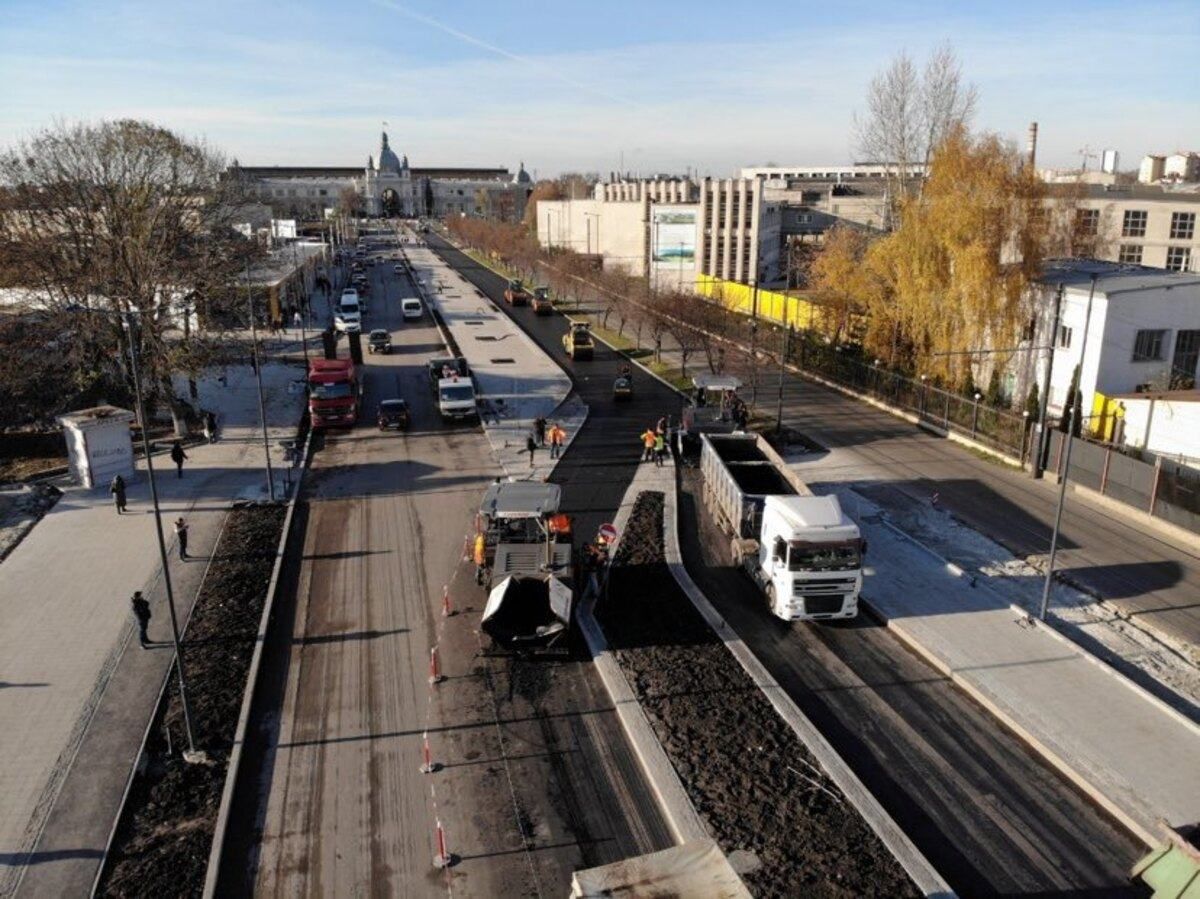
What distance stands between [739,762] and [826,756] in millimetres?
1340

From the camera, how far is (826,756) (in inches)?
510

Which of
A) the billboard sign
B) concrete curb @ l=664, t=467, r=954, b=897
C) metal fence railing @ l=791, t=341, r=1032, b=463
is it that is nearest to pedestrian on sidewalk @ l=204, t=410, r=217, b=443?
concrete curb @ l=664, t=467, r=954, b=897

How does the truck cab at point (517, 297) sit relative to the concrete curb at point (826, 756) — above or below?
above

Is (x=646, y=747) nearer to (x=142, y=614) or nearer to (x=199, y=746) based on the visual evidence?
(x=199, y=746)

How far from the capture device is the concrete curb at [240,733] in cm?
1086

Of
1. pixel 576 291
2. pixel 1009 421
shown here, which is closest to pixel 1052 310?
pixel 1009 421

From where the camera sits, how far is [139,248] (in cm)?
3098

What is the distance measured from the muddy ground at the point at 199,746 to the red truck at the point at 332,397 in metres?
12.1

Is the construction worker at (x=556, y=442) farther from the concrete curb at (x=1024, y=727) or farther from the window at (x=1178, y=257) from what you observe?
the window at (x=1178, y=257)

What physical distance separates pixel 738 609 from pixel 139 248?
25757 mm

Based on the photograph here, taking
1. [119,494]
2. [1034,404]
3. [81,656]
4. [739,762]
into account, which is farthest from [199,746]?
[1034,404]

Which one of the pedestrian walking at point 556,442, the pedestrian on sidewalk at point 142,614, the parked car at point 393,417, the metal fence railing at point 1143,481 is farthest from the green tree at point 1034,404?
the pedestrian on sidewalk at point 142,614

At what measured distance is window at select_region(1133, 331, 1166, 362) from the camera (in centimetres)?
3000

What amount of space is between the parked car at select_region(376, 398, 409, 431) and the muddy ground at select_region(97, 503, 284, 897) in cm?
1207
